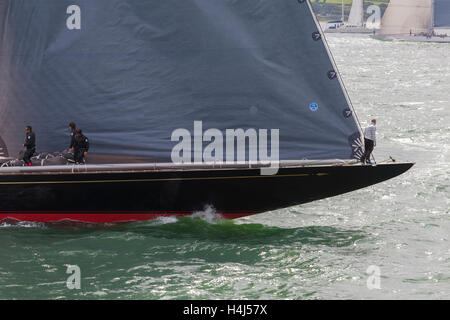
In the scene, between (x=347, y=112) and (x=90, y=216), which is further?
(x=90, y=216)

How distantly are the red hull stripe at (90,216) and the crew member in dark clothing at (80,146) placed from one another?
147cm

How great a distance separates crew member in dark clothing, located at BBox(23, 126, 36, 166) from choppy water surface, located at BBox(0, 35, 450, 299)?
6.32ft

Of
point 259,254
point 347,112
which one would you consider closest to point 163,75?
point 347,112

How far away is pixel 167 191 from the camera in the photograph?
19703mm

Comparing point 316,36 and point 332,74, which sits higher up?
point 316,36

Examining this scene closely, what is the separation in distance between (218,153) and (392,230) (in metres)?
5.63

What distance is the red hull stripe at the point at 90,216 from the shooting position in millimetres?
19969

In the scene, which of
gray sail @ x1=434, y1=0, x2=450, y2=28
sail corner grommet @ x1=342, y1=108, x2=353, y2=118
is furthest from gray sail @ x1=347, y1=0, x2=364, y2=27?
sail corner grommet @ x1=342, y1=108, x2=353, y2=118

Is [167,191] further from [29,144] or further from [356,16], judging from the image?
[356,16]

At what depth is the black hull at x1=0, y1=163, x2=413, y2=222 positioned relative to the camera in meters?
19.4

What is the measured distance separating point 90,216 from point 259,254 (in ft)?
15.0

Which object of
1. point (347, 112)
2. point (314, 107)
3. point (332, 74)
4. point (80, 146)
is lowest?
point (80, 146)

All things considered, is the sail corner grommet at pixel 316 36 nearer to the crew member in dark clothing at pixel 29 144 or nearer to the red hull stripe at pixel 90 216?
the red hull stripe at pixel 90 216

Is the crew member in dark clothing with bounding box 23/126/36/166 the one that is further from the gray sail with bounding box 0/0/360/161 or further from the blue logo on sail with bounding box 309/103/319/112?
the blue logo on sail with bounding box 309/103/319/112
